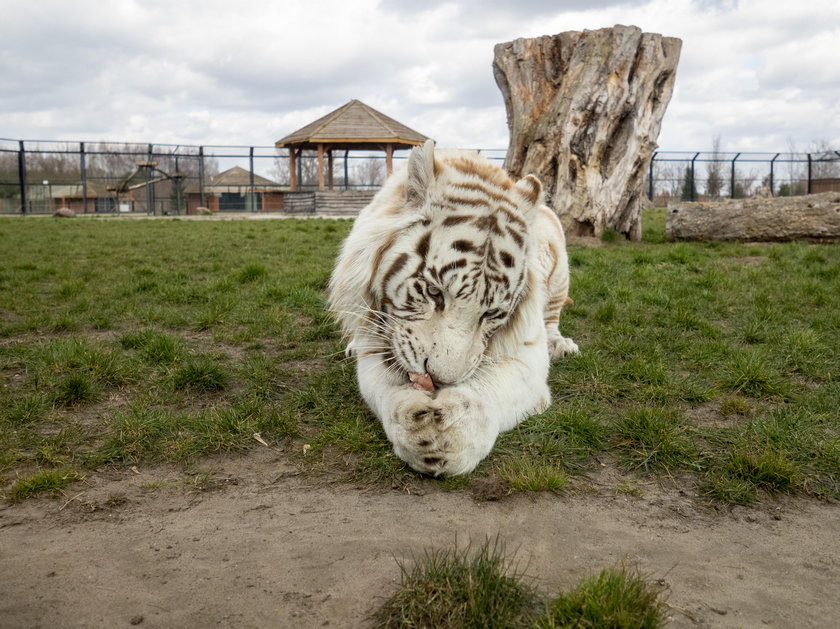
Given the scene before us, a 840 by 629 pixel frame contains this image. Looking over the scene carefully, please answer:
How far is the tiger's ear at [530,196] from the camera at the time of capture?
132 inches

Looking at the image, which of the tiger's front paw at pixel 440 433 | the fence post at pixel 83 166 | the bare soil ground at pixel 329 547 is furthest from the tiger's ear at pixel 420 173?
the fence post at pixel 83 166

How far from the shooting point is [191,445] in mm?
3359

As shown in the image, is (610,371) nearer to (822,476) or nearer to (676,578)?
(822,476)

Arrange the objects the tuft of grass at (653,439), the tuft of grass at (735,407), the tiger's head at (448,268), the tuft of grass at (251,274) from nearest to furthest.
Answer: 1. the tiger's head at (448,268)
2. the tuft of grass at (653,439)
3. the tuft of grass at (735,407)
4. the tuft of grass at (251,274)

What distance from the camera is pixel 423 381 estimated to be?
297 centimetres

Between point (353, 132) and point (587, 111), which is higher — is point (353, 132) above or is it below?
above

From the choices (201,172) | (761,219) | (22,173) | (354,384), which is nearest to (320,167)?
(201,172)

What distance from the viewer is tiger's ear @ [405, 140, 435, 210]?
311cm

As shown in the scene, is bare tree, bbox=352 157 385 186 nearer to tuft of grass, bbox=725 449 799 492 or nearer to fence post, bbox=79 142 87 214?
fence post, bbox=79 142 87 214

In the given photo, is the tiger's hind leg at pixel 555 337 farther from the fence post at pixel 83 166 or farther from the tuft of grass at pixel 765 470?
the fence post at pixel 83 166

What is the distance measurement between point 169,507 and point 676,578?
1989 millimetres

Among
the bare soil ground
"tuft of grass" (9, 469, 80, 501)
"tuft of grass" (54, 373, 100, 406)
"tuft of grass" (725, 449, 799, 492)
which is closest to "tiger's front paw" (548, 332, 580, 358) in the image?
"tuft of grass" (725, 449, 799, 492)

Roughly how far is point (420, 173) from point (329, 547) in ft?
5.69

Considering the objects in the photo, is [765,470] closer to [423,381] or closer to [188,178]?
[423,381]
